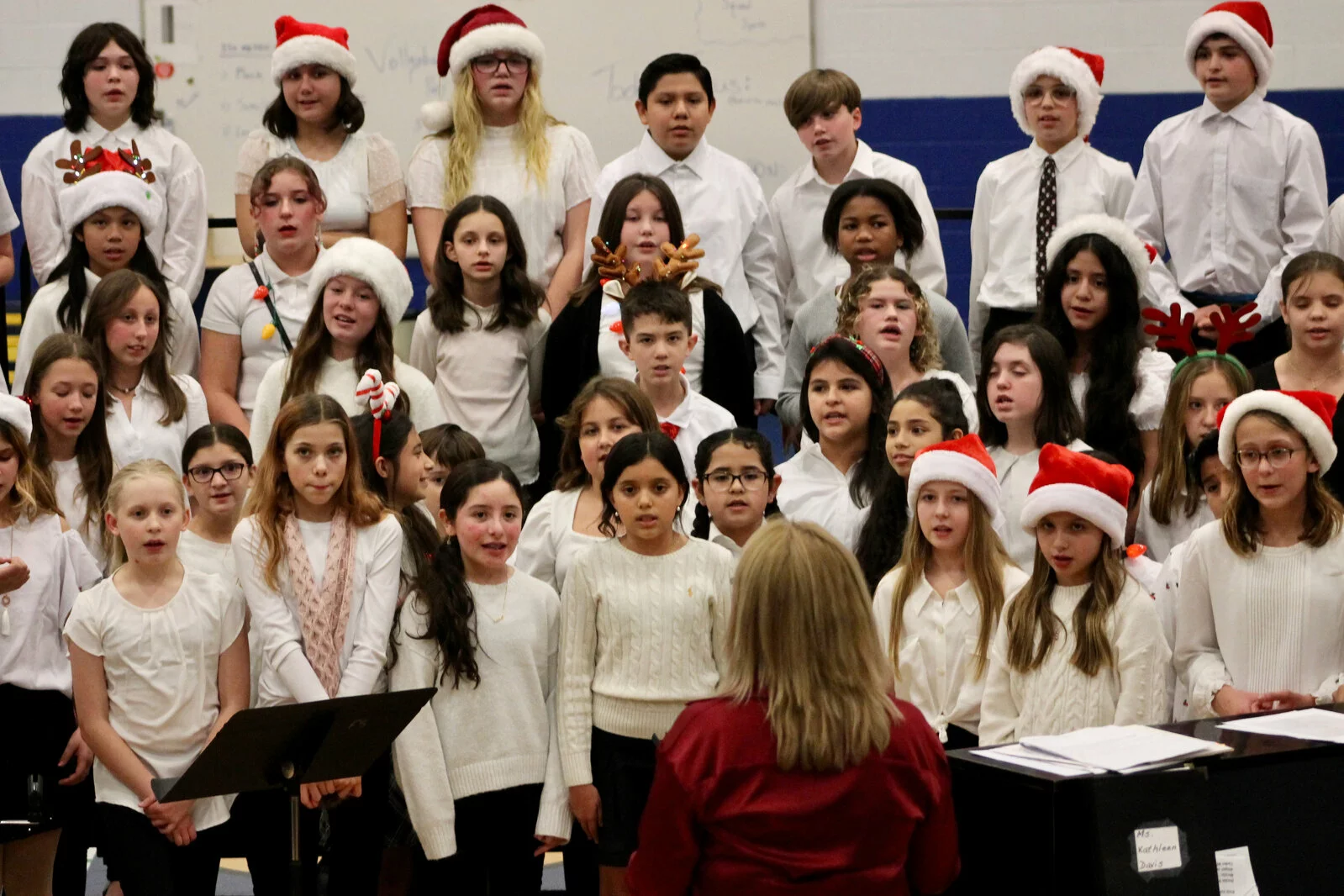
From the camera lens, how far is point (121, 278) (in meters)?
4.73

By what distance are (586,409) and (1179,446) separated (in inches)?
66.9

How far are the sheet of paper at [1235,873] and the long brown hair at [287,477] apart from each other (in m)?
2.06

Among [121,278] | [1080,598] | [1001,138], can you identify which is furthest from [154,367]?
[1001,138]

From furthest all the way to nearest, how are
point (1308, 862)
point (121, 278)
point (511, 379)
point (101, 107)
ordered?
point (101, 107) < point (511, 379) < point (121, 278) < point (1308, 862)

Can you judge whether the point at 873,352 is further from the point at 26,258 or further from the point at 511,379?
the point at 26,258

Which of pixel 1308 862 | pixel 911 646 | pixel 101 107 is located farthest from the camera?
pixel 101 107

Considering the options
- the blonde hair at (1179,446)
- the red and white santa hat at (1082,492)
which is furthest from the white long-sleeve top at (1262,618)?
the blonde hair at (1179,446)

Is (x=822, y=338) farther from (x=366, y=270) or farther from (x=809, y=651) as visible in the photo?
(x=809, y=651)

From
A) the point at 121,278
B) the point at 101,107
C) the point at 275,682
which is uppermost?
the point at 101,107

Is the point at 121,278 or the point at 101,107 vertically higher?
the point at 101,107

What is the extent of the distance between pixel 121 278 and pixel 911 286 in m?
2.37

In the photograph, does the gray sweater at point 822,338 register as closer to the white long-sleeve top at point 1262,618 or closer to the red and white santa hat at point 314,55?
the white long-sleeve top at point 1262,618

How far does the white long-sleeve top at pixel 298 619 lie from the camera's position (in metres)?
3.73

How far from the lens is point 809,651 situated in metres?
2.62
